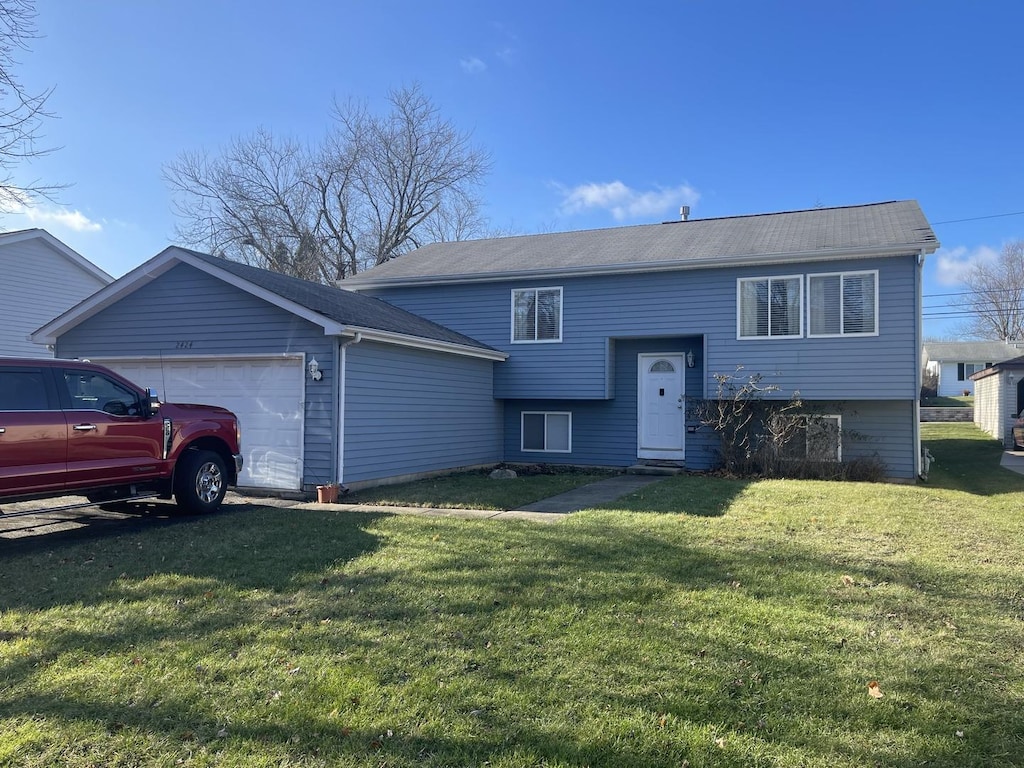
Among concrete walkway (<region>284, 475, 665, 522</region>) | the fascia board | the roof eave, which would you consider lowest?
concrete walkway (<region>284, 475, 665, 522</region>)

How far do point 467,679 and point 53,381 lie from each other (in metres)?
6.13

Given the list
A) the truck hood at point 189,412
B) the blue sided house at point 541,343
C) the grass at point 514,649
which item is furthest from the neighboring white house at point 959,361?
the truck hood at point 189,412

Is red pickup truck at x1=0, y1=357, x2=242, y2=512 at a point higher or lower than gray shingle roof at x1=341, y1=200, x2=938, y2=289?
lower

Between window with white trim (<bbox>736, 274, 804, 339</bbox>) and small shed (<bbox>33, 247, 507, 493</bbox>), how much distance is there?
236 inches

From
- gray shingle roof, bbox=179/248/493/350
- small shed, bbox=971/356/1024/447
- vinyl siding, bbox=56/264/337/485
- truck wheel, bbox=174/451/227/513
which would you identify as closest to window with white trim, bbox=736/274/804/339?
gray shingle roof, bbox=179/248/493/350

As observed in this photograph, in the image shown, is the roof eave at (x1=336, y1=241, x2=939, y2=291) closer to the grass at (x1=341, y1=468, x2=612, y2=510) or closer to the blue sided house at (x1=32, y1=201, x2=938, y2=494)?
the blue sided house at (x1=32, y1=201, x2=938, y2=494)

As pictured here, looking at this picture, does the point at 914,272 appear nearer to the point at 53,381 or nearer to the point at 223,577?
the point at 223,577

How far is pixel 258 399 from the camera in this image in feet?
36.7

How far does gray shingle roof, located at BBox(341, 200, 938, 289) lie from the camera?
12961 mm

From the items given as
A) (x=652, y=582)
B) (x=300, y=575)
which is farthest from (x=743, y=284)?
(x=300, y=575)

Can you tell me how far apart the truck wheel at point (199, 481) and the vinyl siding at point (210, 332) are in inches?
66.8

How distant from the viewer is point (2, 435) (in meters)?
6.55

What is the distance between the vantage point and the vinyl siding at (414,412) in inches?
432

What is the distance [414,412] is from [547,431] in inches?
175
